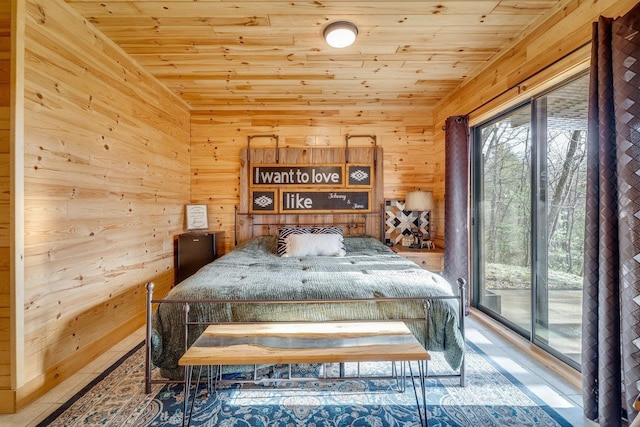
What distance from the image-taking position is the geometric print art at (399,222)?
3.96 meters

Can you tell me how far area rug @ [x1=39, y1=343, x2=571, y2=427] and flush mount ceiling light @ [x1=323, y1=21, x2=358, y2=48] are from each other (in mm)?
2502

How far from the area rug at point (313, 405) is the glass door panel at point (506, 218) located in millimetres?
919

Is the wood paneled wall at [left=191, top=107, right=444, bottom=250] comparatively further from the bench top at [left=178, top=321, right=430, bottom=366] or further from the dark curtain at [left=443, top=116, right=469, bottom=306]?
the bench top at [left=178, top=321, right=430, bottom=366]

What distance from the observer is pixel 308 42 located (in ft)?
8.01

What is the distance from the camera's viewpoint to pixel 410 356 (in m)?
1.37

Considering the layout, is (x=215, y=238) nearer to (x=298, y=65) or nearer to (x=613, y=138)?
(x=298, y=65)

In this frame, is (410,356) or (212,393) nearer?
(410,356)

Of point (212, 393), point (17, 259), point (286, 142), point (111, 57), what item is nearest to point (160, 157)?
point (111, 57)

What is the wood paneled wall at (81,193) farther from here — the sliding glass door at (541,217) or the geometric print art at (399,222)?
the sliding glass door at (541,217)

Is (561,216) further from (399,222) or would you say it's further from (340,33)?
(340,33)

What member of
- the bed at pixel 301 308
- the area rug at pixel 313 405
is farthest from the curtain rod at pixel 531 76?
the area rug at pixel 313 405

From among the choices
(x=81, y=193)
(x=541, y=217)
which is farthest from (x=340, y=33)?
(x=81, y=193)

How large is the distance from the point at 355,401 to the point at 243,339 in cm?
80

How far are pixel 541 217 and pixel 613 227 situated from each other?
0.90 m
